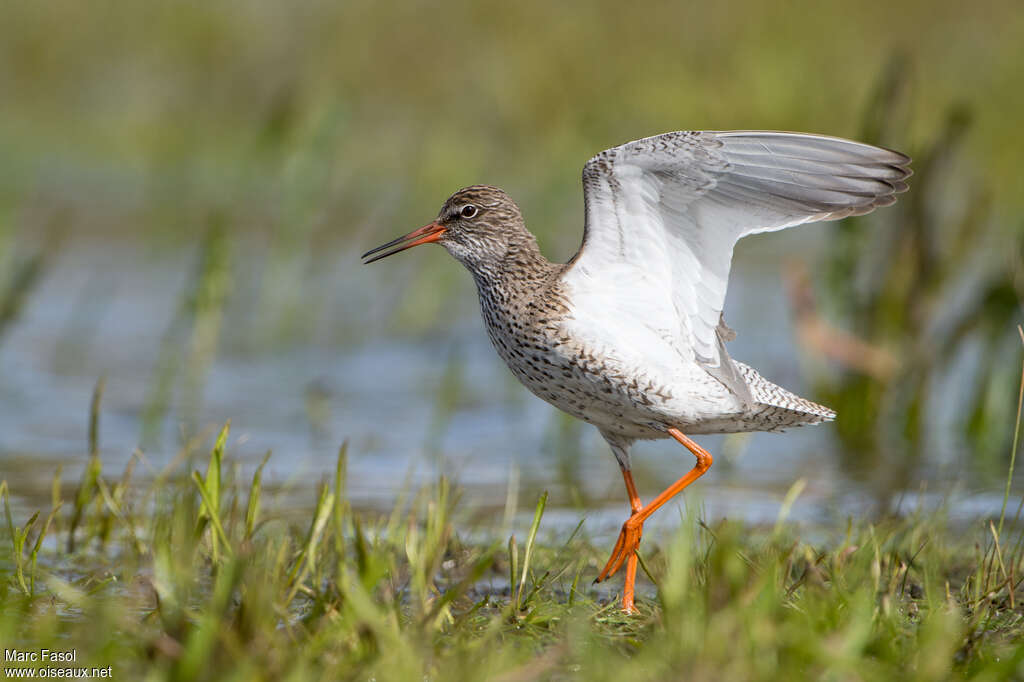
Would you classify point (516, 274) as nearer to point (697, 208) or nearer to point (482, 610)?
point (697, 208)

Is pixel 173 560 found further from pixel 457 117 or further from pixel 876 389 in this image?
pixel 457 117

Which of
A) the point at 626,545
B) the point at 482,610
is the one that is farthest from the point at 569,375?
the point at 482,610

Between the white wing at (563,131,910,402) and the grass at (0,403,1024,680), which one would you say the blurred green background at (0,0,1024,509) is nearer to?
the white wing at (563,131,910,402)

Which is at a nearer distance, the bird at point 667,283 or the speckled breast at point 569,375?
the bird at point 667,283

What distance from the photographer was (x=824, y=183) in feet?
15.1

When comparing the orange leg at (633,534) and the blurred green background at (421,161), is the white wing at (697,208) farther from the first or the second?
the blurred green background at (421,161)

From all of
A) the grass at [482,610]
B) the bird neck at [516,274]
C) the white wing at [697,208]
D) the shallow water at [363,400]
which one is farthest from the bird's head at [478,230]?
the grass at [482,610]

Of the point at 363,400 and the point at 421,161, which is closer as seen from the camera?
the point at 363,400

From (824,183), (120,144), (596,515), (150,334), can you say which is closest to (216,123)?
(120,144)

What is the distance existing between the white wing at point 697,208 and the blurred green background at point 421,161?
2.30 metres

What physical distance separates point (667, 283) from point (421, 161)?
9.83 metres

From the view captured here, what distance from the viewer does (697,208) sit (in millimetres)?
4742

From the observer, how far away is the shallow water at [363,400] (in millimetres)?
6957

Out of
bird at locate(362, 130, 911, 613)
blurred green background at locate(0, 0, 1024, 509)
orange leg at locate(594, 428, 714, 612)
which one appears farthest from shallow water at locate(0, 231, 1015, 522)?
bird at locate(362, 130, 911, 613)
